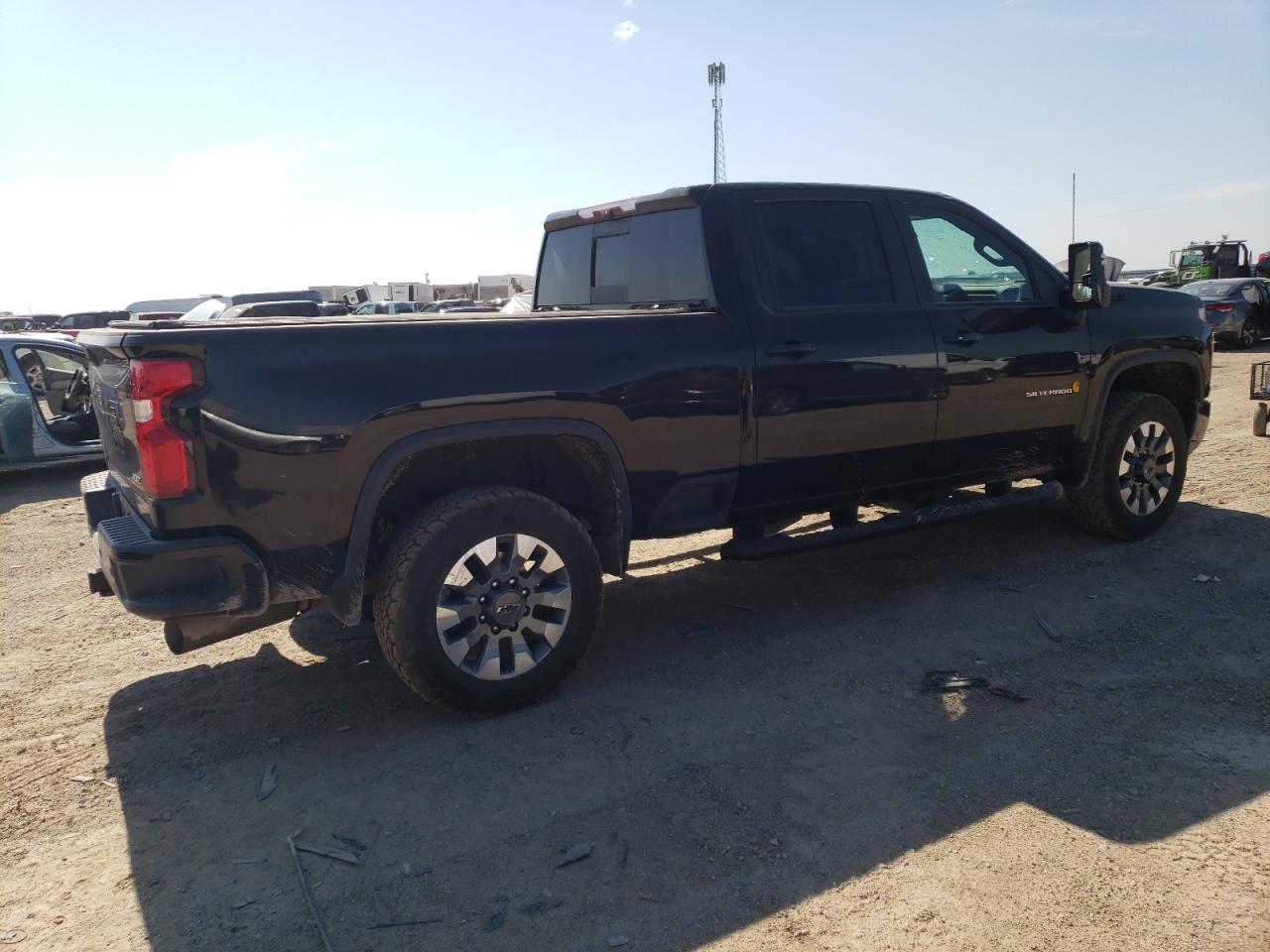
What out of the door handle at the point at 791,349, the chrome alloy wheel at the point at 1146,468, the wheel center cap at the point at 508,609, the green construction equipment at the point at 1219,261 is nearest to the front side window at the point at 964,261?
the door handle at the point at 791,349

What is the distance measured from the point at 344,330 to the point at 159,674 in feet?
7.31

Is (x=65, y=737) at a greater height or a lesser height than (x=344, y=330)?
lesser

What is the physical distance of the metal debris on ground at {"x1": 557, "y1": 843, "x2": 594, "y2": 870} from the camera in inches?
113

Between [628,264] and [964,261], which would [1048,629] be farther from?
[628,264]

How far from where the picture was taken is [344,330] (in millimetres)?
3377

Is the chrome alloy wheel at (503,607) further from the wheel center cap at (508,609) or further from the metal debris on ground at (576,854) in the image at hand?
the metal debris on ground at (576,854)

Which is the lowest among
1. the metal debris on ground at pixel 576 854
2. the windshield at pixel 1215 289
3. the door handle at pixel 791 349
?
the metal debris on ground at pixel 576 854

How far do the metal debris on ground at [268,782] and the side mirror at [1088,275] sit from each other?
4.72 metres

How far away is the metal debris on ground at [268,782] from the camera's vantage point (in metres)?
3.34

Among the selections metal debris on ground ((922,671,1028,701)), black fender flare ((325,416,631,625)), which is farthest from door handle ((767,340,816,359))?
metal debris on ground ((922,671,1028,701))

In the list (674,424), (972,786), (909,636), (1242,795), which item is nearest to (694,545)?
(909,636)

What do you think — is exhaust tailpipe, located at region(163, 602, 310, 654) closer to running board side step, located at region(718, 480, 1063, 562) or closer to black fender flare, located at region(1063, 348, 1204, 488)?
running board side step, located at region(718, 480, 1063, 562)

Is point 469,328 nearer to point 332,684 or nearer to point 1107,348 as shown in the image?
point 332,684

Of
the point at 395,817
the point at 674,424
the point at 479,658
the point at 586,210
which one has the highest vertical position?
the point at 586,210
